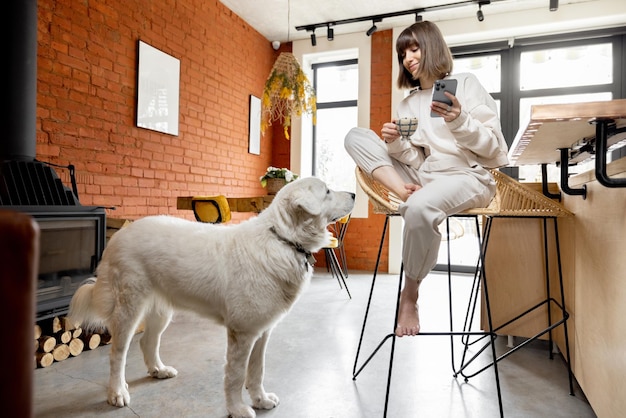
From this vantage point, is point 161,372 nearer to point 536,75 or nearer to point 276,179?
point 276,179

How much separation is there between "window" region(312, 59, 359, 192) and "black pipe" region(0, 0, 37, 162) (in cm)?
404

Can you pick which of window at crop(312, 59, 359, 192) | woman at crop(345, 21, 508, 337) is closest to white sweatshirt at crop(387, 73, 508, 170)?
woman at crop(345, 21, 508, 337)

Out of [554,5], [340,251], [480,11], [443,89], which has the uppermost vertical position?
[480,11]

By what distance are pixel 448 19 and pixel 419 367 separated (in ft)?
15.5

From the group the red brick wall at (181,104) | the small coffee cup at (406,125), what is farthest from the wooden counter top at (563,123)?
the red brick wall at (181,104)

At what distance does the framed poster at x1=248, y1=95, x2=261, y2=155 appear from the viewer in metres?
5.46

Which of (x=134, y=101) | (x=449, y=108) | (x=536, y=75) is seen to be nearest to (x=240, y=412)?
(x=449, y=108)

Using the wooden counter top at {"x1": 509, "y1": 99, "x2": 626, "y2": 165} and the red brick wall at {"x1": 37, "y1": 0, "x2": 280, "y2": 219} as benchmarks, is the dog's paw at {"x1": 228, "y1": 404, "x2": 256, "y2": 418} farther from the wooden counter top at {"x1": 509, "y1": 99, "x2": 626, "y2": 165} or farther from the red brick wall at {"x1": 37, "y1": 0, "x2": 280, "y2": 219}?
the red brick wall at {"x1": 37, "y1": 0, "x2": 280, "y2": 219}

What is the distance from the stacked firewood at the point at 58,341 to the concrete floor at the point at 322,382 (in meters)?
0.06

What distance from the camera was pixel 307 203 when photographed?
1500mm

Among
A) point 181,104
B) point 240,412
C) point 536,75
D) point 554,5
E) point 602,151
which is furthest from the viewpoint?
point 536,75

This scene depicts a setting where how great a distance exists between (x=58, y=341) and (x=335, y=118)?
471 centimetres

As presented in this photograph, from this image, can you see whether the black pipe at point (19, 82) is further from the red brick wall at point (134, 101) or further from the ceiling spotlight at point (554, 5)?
the ceiling spotlight at point (554, 5)

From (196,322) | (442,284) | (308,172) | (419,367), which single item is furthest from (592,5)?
(196,322)
